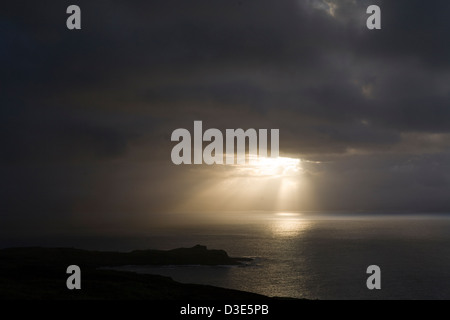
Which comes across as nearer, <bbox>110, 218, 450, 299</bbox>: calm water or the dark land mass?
the dark land mass

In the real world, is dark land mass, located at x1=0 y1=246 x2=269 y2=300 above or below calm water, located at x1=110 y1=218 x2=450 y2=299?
above

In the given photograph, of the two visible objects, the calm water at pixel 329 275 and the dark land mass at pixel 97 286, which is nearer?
the dark land mass at pixel 97 286

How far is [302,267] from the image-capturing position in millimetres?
117438

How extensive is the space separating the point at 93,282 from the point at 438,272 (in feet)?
317

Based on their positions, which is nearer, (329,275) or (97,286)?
(97,286)

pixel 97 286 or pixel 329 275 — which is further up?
pixel 97 286

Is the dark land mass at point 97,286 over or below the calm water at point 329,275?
over

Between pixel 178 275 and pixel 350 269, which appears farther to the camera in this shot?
pixel 350 269

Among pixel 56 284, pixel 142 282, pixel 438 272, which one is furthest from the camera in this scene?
pixel 438 272
